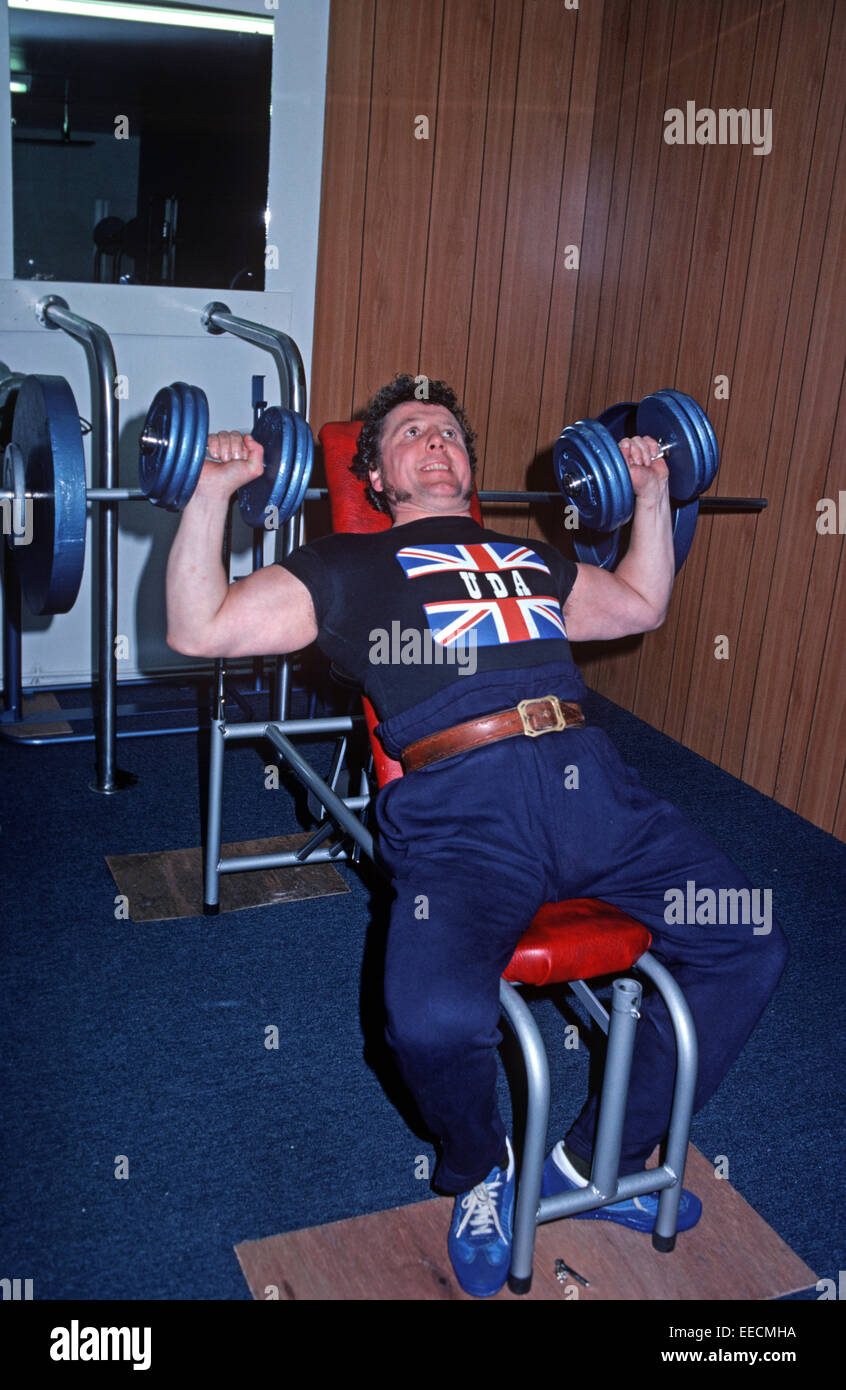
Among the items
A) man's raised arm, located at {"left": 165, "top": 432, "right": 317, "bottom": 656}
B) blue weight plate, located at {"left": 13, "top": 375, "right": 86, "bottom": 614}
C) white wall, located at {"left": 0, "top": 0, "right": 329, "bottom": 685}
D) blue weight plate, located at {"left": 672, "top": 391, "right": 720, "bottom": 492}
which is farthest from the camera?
white wall, located at {"left": 0, "top": 0, "right": 329, "bottom": 685}

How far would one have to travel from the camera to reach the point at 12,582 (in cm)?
315

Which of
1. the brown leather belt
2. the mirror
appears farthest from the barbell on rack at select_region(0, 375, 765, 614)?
the mirror

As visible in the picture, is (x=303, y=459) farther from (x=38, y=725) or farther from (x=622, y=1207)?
(x=38, y=725)

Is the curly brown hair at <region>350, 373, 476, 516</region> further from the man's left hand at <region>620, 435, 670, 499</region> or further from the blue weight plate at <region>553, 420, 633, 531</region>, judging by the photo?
the man's left hand at <region>620, 435, 670, 499</region>

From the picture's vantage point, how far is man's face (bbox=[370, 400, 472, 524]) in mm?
1999

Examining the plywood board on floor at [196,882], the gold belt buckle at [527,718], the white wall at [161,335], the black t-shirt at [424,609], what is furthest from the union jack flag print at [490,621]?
the white wall at [161,335]

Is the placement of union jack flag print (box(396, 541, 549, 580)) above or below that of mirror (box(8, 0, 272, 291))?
below

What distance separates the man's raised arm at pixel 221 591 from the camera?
1.71m

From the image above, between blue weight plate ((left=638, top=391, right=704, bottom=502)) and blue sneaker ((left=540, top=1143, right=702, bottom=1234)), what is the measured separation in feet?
3.98

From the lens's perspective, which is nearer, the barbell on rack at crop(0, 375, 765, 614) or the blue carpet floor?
the blue carpet floor

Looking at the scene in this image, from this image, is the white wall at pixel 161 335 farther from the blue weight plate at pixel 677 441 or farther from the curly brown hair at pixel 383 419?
the blue weight plate at pixel 677 441

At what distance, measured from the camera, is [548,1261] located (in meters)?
1.60
